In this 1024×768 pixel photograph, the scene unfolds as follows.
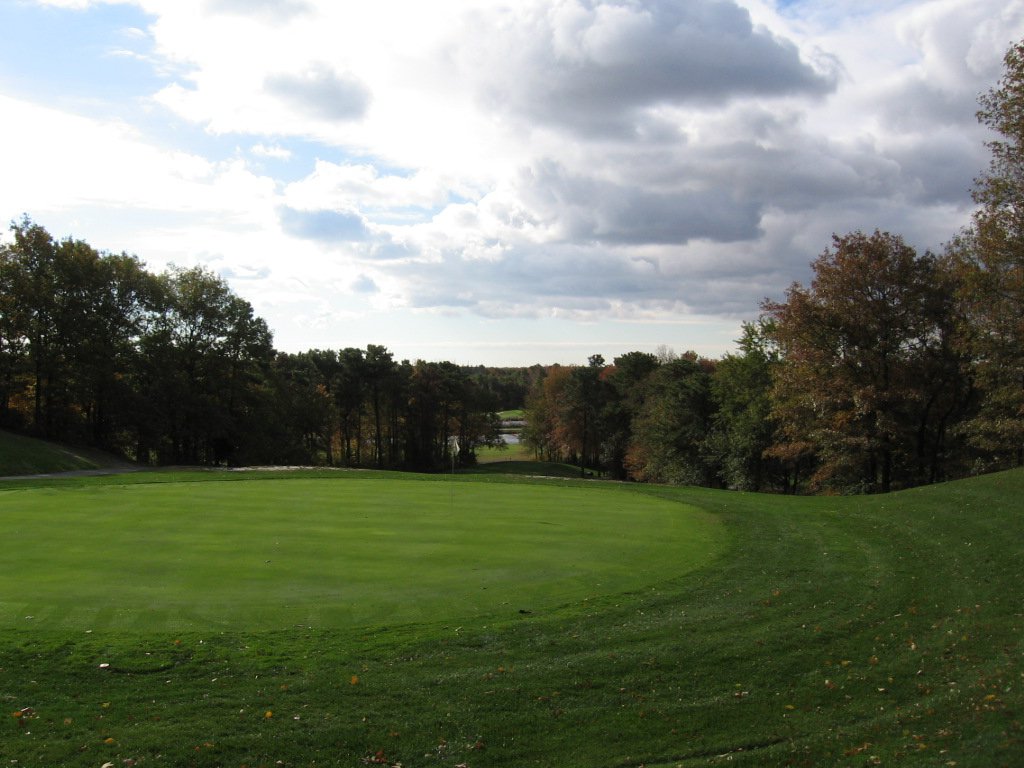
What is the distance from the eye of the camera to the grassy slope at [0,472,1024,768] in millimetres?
7047

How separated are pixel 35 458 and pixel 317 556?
1181 inches

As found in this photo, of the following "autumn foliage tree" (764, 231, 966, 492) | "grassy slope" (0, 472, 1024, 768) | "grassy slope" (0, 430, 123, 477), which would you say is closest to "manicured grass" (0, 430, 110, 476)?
"grassy slope" (0, 430, 123, 477)

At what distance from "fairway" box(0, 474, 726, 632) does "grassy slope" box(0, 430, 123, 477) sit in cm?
1510

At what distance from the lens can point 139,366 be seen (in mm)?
50875

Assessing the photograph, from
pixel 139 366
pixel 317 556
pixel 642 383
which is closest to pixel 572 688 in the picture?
pixel 317 556

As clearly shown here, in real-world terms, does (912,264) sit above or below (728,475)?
above

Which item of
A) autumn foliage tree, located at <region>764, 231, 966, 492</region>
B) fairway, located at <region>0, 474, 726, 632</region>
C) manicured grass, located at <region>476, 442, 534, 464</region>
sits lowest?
manicured grass, located at <region>476, 442, 534, 464</region>

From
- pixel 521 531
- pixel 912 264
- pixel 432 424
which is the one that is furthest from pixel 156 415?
pixel 912 264

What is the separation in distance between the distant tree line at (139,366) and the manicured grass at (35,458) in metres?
7.04

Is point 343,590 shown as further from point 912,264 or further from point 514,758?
point 912,264

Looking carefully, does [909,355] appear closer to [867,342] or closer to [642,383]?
[867,342]

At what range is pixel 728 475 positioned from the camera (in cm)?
5038

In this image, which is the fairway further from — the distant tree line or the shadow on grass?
the shadow on grass

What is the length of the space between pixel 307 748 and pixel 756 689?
4865mm
